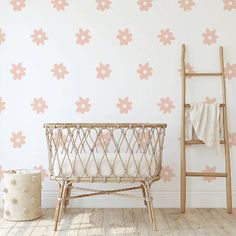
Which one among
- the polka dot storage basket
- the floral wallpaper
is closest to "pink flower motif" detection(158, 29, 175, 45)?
the floral wallpaper

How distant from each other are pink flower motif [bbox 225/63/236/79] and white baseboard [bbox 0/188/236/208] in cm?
87

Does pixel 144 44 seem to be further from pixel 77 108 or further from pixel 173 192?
pixel 173 192

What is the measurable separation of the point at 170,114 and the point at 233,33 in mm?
790

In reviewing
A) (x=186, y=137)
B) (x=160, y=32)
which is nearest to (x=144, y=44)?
(x=160, y=32)

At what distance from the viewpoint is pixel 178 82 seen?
294 cm

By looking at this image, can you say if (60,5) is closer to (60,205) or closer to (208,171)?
(60,205)

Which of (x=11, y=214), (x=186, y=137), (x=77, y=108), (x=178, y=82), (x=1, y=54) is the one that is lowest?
(x=11, y=214)

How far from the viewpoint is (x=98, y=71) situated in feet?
9.61

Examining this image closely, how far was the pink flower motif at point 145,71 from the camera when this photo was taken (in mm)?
2934

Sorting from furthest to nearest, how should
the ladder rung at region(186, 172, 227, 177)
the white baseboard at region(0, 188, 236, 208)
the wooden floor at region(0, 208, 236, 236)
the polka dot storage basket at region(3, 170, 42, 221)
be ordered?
1. the white baseboard at region(0, 188, 236, 208)
2. the ladder rung at region(186, 172, 227, 177)
3. the polka dot storage basket at region(3, 170, 42, 221)
4. the wooden floor at region(0, 208, 236, 236)

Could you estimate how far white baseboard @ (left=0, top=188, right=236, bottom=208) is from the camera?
2.89 meters

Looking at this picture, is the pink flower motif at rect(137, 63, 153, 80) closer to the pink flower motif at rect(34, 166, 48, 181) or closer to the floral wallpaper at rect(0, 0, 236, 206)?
the floral wallpaper at rect(0, 0, 236, 206)

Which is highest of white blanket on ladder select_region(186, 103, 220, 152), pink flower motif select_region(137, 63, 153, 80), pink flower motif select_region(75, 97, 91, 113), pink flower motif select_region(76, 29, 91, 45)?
pink flower motif select_region(76, 29, 91, 45)

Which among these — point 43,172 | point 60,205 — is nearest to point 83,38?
point 43,172
